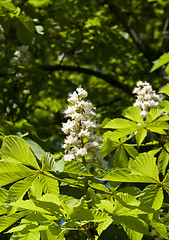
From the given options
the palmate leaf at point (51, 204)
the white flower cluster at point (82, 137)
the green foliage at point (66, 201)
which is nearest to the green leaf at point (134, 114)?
the white flower cluster at point (82, 137)

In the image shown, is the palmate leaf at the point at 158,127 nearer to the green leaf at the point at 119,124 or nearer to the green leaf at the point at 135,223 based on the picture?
the green leaf at the point at 119,124

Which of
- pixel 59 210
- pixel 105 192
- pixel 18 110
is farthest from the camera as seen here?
pixel 18 110

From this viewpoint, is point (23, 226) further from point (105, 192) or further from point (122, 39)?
point (122, 39)

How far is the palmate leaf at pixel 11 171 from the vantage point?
1314 millimetres

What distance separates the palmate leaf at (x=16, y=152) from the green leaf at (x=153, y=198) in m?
0.45

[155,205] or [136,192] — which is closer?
[155,205]

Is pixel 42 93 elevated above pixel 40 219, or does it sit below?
below

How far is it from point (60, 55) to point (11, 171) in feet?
12.9

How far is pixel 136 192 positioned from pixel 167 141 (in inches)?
26.0

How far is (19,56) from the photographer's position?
389cm

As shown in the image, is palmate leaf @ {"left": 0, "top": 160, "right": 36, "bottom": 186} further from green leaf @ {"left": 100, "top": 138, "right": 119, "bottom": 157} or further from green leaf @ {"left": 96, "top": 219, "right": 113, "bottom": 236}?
green leaf @ {"left": 100, "top": 138, "right": 119, "bottom": 157}

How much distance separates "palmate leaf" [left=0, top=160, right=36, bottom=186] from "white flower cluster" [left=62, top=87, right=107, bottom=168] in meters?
0.29

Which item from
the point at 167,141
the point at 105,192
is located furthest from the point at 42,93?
the point at 105,192

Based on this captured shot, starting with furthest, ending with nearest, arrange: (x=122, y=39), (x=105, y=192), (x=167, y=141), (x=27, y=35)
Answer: (x=122, y=39) → (x=27, y=35) → (x=167, y=141) → (x=105, y=192)
